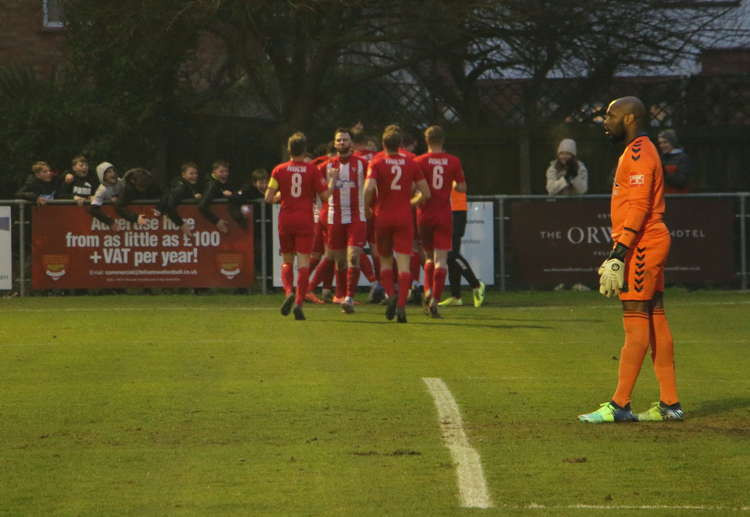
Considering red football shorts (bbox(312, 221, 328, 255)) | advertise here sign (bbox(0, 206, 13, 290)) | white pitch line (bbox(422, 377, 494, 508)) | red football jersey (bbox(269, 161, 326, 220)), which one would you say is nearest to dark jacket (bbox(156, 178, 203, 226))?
advertise here sign (bbox(0, 206, 13, 290))

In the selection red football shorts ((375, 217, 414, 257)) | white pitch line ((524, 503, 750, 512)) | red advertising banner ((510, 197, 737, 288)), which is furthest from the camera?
red advertising banner ((510, 197, 737, 288))

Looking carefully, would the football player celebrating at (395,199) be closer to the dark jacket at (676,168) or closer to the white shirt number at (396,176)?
the white shirt number at (396,176)

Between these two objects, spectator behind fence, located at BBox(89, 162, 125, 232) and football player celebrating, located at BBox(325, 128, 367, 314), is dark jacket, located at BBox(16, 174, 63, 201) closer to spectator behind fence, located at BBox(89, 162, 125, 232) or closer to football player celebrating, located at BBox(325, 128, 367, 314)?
spectator behind fence, located at BBox(89, 162, 125, 232)

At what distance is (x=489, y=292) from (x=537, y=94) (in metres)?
7.05

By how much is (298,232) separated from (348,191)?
0.81 metres

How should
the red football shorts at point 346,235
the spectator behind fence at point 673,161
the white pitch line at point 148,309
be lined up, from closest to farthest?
the red football shorts at point 346,235, the white pitch line at point 148,309, the spectator behind fence at point 673,161

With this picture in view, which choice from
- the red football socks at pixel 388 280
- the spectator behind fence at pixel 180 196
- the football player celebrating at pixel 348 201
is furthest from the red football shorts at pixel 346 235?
the spectator behind fence at pixel 180 196

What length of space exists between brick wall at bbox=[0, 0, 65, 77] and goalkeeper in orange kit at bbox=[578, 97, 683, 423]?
25203 mm

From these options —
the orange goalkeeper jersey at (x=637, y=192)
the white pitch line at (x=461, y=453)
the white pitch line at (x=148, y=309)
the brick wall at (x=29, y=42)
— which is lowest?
the white pitch line at (x=461, y=453)

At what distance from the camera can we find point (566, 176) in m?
23.2

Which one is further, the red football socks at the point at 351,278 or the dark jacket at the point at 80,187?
the dark jacket at the point at 80,187

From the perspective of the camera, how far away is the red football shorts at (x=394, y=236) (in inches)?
690

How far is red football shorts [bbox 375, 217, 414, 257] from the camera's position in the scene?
17531mm

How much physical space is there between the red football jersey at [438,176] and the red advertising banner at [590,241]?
4.84 meters
